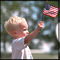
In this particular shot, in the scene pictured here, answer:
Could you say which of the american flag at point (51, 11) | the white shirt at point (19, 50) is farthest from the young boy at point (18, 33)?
the american flag at point (51, 11)

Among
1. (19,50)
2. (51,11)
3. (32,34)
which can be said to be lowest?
(19,50)

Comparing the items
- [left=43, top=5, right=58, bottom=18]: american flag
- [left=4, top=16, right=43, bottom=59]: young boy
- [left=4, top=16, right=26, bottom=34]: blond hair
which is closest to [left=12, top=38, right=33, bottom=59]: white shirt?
[left=4, top=16, right=43, bottom=59]: young boy

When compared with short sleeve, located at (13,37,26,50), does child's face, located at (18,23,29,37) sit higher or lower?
higher

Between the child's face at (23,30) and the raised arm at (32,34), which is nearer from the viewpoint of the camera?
the raised arm at (32,34)

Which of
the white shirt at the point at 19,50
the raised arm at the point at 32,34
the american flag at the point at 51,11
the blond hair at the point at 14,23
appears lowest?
the white shirt at the point at 19,50

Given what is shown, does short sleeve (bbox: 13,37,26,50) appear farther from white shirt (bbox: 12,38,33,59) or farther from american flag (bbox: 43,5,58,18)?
american flag (bbox: 43,5,58,18)

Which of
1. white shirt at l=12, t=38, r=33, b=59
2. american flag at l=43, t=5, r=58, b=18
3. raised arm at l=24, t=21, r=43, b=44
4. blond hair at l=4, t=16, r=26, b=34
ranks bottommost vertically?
white shirt at l=12, t=38, r=33, b=59

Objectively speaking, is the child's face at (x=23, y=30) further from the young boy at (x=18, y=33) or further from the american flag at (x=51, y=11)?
the american flag at (x=51, y=11)

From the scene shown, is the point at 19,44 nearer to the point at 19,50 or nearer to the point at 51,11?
the point at 19,50

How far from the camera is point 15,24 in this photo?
4.27ft

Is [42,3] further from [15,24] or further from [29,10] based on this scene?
[15,24]

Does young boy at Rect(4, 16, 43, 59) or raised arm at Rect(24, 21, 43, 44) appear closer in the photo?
raised arm at Rect(24, 21, 43, 44)

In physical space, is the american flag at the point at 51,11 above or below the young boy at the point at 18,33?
above

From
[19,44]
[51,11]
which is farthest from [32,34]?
[51,11]
